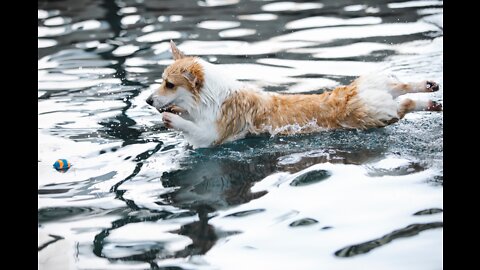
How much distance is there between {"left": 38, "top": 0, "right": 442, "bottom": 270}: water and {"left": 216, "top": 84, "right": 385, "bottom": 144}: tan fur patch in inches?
3.1

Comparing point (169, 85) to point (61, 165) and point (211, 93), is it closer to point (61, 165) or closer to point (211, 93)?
point (211, 93)

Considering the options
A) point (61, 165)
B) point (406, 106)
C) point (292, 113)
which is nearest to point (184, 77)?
point (292, 113)

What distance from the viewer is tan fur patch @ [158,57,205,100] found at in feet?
13.0

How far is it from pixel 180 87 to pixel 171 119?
22cm

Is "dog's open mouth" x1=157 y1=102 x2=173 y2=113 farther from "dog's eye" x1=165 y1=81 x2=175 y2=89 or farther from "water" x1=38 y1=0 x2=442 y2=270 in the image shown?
"water" x1=38 y1=0 x2=442 y2=270

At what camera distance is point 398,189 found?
10.7 feet

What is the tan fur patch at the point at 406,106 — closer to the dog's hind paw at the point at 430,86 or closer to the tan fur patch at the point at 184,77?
the dog's hind paw at the point at 430,86

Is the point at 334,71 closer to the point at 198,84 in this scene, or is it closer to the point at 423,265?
the point at 198,84

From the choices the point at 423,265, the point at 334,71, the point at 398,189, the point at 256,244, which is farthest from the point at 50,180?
the point at 334,71

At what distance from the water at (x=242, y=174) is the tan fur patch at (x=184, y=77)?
38cm

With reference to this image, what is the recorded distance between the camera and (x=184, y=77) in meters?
3.96

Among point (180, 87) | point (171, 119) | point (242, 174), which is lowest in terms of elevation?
point (242, 174)

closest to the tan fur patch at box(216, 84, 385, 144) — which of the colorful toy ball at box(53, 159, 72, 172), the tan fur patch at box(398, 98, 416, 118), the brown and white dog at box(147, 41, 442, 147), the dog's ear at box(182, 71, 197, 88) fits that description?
the brown and white dog at box(147, 41, 442, 147)

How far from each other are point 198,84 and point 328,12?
417 cm
